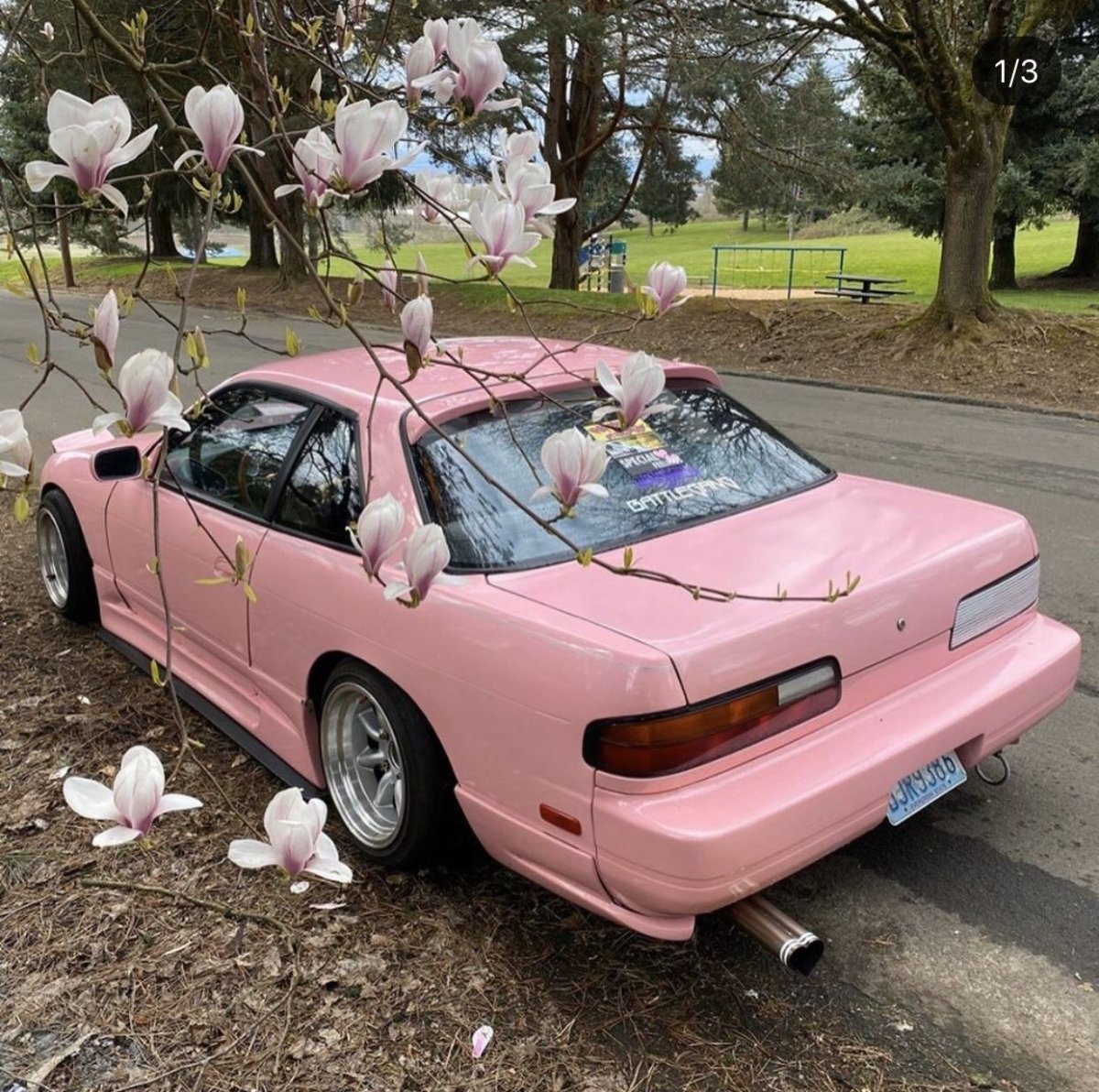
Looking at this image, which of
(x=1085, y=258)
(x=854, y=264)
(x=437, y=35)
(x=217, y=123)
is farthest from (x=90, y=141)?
(x=854, y=264)

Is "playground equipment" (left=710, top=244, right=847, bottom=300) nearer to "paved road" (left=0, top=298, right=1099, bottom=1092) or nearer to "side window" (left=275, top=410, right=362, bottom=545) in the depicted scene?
"paved road" (left=0, top=298, right=1099, bottom=1092)

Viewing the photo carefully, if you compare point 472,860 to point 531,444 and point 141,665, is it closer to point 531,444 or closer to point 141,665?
point 531,444

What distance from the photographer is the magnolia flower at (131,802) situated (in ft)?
4.88

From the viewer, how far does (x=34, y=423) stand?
33.3ft

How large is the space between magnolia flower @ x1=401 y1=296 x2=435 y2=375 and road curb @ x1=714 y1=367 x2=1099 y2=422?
32.6ft

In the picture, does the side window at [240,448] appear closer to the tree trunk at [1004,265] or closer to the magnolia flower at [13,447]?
the magnolia flower at [13,447]

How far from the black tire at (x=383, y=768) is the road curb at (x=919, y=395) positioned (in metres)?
9.18

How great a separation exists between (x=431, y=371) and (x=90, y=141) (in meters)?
2.03

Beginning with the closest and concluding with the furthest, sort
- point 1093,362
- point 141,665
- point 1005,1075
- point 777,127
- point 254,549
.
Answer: point 1005,1075, point 254,549, point 141,665, point 1093,362, point 777,127

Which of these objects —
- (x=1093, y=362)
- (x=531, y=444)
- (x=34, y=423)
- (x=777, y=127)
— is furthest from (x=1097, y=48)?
(x=531, y=444)

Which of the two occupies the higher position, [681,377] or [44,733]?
[681,377]

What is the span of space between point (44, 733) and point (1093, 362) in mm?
11382

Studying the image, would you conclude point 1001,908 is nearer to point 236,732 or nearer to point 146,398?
point 236,732

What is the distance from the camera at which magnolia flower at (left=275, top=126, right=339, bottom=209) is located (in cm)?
158
